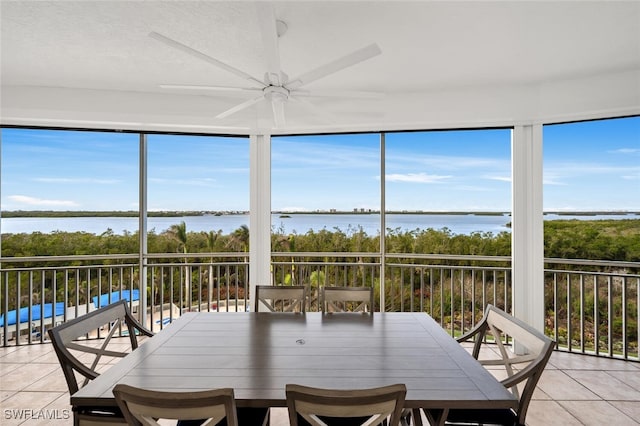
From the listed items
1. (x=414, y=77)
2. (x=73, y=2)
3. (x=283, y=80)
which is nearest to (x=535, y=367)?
(x=283, y=80)

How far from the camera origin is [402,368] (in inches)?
65.8

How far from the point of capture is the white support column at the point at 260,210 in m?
4.13

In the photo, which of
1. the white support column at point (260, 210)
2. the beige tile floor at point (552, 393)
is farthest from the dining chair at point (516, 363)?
the white support column at point (260, 210)

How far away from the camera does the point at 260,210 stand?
13.6 feet

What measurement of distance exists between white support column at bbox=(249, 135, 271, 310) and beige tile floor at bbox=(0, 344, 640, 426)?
173cm

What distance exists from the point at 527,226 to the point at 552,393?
1.61m

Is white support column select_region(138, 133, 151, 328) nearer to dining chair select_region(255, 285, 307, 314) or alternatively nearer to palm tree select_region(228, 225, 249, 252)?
palm tree select_region(228, 225, 249, 252)

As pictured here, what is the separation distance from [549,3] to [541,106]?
61.2 inches

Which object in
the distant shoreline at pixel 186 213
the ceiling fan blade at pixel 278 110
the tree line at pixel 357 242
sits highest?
the ceiling fan blade at pixel 278 110

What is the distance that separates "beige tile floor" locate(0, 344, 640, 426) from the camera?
2.50 meters

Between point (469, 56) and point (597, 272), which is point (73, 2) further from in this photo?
point (597, 272)

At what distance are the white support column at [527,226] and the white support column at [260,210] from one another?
271 centimetres

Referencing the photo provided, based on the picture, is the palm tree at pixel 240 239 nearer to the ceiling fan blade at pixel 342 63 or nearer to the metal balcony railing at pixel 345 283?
the metal balcony railing at pixel 345 283

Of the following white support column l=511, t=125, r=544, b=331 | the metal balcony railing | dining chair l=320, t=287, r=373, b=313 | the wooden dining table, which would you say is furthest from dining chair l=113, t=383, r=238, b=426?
white support column l=511, t=125, r=544, b=331
